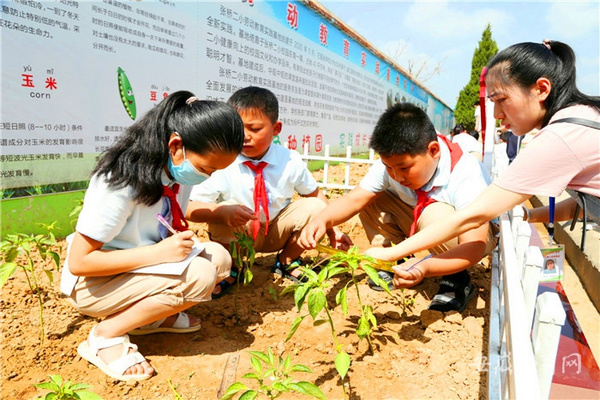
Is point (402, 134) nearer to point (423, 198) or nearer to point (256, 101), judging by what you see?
point (423, 198)

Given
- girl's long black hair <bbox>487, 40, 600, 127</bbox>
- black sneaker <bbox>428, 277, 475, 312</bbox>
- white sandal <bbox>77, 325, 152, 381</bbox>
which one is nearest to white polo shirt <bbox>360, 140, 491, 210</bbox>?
black sneaker <bbox>428, 277, 475, 312</bbox>

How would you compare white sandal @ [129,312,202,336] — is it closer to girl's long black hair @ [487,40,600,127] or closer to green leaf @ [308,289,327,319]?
green leaf @ [308,289,327,319]

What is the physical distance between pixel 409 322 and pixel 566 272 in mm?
2425

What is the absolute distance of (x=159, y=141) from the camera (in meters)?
1.74

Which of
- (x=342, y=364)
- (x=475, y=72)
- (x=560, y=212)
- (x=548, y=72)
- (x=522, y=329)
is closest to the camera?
(x=522, y=329)

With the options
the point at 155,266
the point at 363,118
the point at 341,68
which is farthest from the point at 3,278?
the point at 363,118

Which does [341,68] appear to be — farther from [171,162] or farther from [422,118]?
[171,162]

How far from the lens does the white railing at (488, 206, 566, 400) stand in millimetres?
923

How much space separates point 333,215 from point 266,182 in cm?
52

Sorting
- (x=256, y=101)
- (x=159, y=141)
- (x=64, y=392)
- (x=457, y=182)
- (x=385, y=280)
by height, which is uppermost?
(x=256, y=101)

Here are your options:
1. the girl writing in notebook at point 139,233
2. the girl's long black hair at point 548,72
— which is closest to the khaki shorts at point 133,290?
the girl writing in notebook at point 139,233

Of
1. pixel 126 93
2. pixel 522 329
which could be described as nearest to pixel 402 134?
pixel 522 329

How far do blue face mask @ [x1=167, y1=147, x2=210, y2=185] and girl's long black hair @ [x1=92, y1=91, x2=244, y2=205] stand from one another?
45 mm

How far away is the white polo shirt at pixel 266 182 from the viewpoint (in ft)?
8.71
